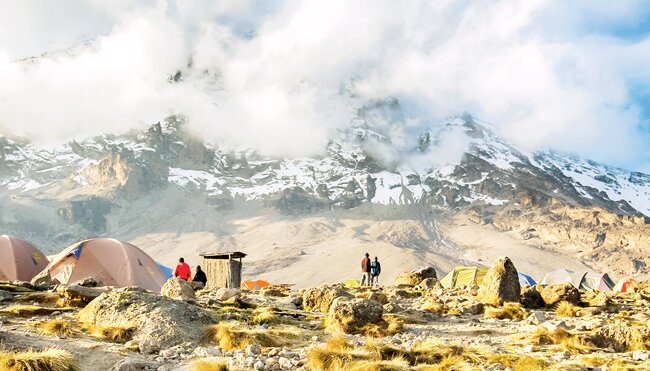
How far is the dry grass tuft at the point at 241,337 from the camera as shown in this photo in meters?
9.26

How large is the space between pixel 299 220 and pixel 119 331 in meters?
178

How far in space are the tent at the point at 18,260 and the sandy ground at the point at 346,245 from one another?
85.5m

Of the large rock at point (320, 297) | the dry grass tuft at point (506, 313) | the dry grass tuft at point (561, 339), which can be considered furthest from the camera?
the dry grass tuft at point (506, 313)

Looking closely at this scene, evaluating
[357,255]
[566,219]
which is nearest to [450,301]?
[357,255]

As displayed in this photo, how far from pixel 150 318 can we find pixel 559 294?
1514 cm

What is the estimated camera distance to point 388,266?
405 ft

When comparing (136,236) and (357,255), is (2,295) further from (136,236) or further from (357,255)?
(136,236)

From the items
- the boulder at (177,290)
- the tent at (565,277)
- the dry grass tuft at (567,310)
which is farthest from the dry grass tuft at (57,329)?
the tent at (565,277)

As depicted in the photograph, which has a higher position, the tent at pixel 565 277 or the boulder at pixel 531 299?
the boulder at pixel 531 299

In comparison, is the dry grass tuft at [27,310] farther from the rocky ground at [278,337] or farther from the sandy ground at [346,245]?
the sandy ground at [346,245]

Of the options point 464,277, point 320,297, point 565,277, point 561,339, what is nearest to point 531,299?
point 320,297

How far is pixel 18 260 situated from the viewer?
25.4 m

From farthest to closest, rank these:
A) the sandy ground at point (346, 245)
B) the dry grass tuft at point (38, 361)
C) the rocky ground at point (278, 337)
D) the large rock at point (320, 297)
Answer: the sandy ground at point (346, 245) → the large rock at point (320, 297) → the rocky ground at point (278, 337) → the dry grass tuft at point (38, 361)

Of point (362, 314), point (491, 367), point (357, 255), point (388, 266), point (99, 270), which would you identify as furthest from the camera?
point (357, 255)
